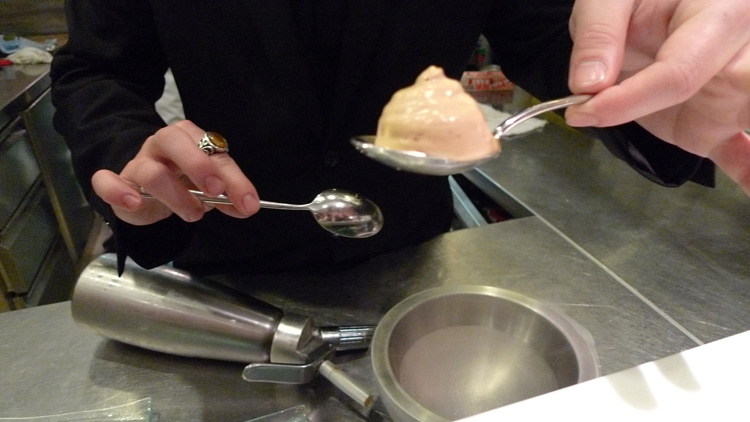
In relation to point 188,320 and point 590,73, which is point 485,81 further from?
point 188,320

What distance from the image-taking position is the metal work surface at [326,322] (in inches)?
22.2

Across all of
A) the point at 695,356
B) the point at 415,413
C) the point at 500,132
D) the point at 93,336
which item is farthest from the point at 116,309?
the point at 695,356

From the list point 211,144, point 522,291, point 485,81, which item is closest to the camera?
point 211,144

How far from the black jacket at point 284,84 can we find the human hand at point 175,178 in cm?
11

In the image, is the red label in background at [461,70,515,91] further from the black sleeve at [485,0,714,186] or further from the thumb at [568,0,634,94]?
the thumb at [568,0,634,94]

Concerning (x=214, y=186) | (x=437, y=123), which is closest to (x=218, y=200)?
(x=214, y=186)

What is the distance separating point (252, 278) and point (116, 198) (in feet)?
1.01

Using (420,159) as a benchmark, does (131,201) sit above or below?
below

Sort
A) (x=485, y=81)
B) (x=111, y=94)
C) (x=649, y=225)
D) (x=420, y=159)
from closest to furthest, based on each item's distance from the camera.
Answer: (x=420, y=159) < (x=111, y=94) < (x=649, y=225) < (x=485, y=81)

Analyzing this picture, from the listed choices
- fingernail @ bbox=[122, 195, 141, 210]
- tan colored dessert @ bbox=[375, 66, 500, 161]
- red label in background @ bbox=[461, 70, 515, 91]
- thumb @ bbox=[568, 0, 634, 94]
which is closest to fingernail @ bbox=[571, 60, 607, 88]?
thumb @ bbox=[568, 0, 634, 94]

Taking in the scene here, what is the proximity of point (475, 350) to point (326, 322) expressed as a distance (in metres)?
0.21

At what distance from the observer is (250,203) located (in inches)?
19.7

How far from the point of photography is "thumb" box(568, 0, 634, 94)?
0.48 m

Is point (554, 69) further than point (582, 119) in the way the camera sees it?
Yes
